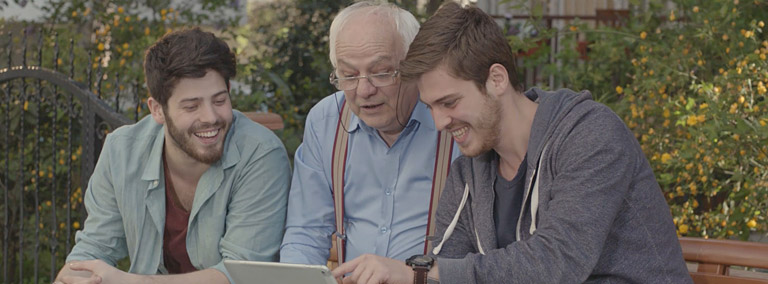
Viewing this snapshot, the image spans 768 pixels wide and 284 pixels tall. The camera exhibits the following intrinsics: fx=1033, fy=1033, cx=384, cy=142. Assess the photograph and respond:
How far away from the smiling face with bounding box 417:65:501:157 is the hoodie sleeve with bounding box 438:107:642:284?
0.19 meters

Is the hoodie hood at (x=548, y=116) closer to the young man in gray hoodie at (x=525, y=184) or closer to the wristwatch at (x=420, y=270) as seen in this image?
the young man in gray hoodie at (x=525, y=184)

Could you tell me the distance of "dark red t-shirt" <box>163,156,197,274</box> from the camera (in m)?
3.32

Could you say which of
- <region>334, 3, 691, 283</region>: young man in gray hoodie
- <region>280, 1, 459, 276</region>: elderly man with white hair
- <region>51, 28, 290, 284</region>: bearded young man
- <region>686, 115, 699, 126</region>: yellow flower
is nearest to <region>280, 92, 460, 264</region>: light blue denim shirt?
<region>280, 1, 459, 276</region>: elderly man with white hair

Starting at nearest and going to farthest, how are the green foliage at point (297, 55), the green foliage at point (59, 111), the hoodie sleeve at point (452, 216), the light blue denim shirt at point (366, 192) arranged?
the hoodie sleeve at point (452, 216) < the light blue denim shirt at point (366, 192) < the green foliage at point (59, 111) < the green foliage at point (297, 55)

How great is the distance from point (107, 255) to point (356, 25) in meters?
1.16

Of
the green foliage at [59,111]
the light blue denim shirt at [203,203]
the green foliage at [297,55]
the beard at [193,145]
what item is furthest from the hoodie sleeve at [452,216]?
the green foliage at [297,55]

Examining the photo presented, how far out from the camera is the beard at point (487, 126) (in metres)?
2.55

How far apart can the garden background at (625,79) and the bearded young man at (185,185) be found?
0.87 meters

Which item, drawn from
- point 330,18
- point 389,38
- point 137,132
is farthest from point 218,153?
point 330,18

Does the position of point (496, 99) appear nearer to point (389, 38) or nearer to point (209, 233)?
point (389, 38)

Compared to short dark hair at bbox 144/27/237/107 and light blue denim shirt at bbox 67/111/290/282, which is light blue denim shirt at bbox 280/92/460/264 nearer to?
light blue denim shirt at bbox 67/111/290/282

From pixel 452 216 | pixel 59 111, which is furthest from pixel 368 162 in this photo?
pixel 59 111

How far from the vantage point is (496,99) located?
2.56 m

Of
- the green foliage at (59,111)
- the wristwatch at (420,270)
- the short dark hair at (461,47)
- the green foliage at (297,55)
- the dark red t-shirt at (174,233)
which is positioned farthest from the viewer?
the green foliage at (297,55)
